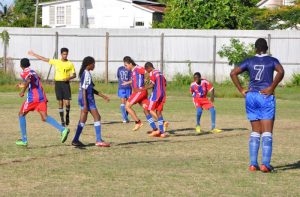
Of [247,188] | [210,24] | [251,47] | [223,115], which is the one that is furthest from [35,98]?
Result: [210,24]

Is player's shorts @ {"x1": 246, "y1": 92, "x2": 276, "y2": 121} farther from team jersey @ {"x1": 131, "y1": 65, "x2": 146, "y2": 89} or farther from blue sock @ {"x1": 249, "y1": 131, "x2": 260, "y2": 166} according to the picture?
team jersey @ {"x1": 131, "y1": 65, "x2": 146, "y2": 89}

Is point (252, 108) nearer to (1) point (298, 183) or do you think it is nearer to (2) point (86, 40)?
Result: (1) point (298, 183)

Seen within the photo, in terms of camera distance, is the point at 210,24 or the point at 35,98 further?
the point at 210,24

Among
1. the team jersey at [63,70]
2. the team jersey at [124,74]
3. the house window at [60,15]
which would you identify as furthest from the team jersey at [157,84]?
the house window at [60,15]

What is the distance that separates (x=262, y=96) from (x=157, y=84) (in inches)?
237

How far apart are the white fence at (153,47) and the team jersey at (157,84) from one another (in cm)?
1898

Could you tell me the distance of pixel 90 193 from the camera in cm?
1067

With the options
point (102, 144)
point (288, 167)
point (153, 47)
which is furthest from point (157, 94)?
point (153, 47)

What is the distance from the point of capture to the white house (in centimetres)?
6338

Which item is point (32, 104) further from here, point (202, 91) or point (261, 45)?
point (261, 45)

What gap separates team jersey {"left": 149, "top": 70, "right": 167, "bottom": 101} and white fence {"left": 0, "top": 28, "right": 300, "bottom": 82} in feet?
62.3

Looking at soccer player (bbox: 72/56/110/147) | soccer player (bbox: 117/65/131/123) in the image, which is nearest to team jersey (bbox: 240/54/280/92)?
soccer player (bbox: 72/56/110/147)

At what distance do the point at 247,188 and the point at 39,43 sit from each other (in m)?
29.2

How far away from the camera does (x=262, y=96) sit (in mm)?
12664
